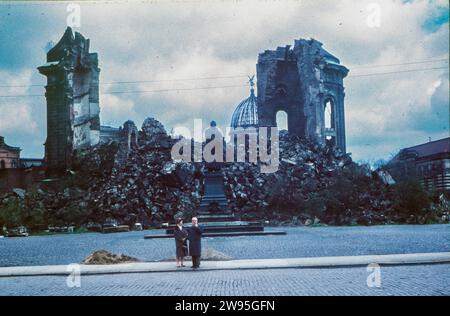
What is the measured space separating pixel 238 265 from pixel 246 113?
156ft

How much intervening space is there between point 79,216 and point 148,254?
1585 centimetres

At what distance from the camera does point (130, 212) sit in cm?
3048

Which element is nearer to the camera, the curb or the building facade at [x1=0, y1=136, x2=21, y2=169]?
the curb

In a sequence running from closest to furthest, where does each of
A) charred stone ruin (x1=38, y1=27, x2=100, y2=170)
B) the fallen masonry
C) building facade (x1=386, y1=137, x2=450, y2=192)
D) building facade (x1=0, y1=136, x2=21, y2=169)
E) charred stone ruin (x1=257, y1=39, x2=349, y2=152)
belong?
1. the fallen masonry
2. building facade (x1=0, y1=136, x2=21, y2=169)
3. charred stone ruin (x1=38, y1=27, x2=100, y2=170)
4. building facade (x1=386, y1=137, x2=450, y2=192)
5. charred stone ruin (x1=257, y1=39, x2=349, y2=152)

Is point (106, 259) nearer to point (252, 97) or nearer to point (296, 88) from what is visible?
point (296, 88)

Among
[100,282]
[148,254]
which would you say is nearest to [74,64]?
[148,254]

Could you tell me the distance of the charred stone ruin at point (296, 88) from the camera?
4534 centimetres

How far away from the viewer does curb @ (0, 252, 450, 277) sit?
11867 mm

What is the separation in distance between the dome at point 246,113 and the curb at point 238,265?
1779 inches

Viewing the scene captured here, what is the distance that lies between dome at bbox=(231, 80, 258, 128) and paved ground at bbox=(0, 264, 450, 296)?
4677 cm

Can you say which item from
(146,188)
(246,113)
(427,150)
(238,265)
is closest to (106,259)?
(238,265)

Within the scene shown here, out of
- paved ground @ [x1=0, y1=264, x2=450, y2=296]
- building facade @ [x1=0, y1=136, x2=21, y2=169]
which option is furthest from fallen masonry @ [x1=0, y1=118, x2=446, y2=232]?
paved ground @ [x1=0, y1=264, x2=450, y2=296]

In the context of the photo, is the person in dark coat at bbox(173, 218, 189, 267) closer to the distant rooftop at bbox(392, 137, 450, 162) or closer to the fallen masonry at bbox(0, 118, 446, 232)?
the fallen masonry at bbox(0, 118, 446, 232)
